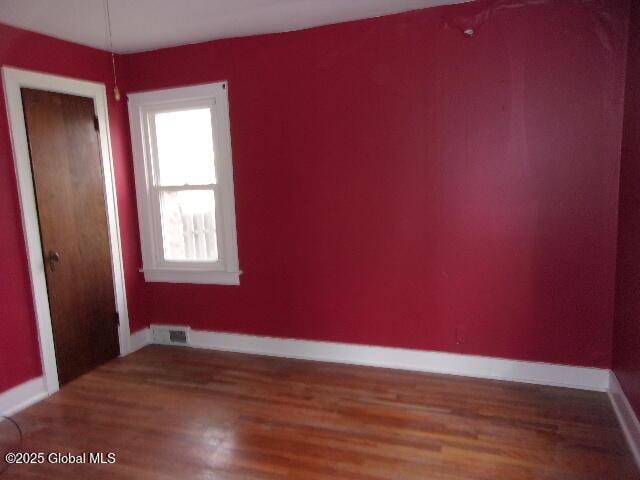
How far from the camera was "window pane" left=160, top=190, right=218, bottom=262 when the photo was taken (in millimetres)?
3883

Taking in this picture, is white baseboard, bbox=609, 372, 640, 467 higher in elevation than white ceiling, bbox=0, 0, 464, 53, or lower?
lower

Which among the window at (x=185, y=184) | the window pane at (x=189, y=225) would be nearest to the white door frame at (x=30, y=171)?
the window at (x=185, y=184)

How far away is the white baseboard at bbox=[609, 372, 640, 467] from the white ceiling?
2.66 m

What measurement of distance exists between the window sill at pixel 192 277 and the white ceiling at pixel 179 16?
1.93 meters

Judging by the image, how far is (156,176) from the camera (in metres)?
3.97

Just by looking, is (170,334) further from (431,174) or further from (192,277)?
(431,174)

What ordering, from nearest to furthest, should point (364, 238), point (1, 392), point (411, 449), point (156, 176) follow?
1. point (411, 449)
2. point (1, 392)
3. point (364, 238)
4. point (156, 176)

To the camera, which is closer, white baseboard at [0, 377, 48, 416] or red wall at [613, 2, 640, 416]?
red wall at [613, 2, 640, 416]

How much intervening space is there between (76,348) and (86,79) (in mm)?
2113

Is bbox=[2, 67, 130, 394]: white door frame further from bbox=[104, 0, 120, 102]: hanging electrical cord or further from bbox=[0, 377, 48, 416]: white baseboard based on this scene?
bbox=[104, 0, 120, 102]: hanging electrical cord

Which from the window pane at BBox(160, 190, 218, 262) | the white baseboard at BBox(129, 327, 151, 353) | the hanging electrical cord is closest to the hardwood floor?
the white baseboard at BBox(129, 327, 151, 353)

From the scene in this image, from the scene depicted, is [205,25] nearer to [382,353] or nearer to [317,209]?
[317,209]

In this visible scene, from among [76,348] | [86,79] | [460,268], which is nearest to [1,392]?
[76,348]

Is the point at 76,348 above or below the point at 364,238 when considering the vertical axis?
below
